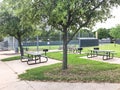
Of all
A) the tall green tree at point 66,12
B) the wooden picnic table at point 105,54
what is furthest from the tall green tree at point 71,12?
the wooden picnic table at point 105,54

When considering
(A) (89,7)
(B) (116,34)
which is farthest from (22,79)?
(B) (116,34)

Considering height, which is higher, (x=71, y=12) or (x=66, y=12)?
(x=71, y=12)

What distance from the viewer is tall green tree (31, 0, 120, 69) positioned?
7.17 metres

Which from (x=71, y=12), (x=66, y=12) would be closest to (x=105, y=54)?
(x=71, y=12)

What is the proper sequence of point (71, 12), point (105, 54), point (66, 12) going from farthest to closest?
point (105, 54), point (71, 12), point (66, 12)

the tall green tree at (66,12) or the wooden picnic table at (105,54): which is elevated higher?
the tall green tree at (66,12)

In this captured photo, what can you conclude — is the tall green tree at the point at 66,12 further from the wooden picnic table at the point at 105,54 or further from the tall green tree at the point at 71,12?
the wooden picnic table at the point at 105,54

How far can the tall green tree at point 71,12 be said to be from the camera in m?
7.17

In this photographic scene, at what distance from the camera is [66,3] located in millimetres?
Answer: 7066

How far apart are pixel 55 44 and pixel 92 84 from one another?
26.2 m

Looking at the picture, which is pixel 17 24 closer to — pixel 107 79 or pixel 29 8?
pixel 29 8

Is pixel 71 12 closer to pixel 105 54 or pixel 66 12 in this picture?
pixel 66 12

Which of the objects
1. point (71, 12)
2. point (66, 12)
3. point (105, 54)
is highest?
point (71, 12)

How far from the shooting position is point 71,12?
8156mm
